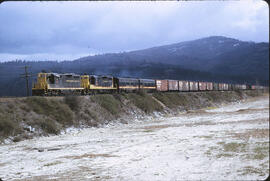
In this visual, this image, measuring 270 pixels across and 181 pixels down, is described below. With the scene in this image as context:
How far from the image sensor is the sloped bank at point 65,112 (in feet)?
81.4

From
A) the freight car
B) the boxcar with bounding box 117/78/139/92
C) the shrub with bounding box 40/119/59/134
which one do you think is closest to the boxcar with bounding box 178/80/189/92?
the freight car

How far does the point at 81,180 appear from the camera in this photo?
981cm

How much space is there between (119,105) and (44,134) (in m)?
19.5

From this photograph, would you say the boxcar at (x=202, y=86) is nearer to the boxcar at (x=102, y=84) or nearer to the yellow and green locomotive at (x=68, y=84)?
the boxcar at (x=102, y=84)

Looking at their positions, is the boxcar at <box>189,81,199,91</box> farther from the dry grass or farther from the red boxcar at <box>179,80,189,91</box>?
the dry grass

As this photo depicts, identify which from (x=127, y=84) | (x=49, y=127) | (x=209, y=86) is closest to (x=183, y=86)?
(x=209, y=86)

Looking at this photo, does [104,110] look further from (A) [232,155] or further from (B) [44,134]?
(A) [232,155]

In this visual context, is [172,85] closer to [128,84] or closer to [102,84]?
[128,84]

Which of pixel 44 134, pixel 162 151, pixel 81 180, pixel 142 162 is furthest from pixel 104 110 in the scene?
pixel 81 180

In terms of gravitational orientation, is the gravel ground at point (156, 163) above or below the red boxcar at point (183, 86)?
below

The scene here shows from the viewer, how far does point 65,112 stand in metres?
31.8

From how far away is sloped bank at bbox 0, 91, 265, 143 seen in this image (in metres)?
24.8

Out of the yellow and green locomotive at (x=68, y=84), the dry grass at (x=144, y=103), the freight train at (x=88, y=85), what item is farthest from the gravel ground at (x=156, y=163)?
the dry grass at (x=144, y=103)

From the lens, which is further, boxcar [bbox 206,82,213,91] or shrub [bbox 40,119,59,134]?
boxcar [bbox 206,82,213,91]
